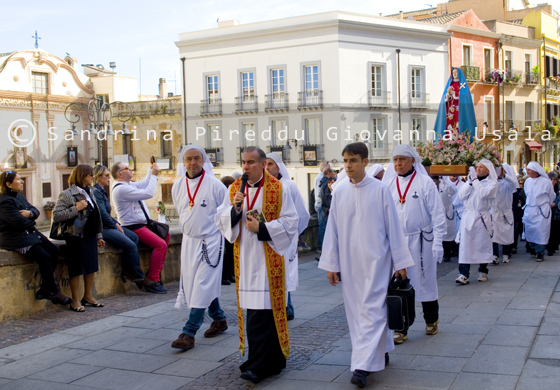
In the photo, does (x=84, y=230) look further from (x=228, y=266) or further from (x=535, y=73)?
(x=535, y=73)

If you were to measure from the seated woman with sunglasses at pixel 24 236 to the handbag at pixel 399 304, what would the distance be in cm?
440

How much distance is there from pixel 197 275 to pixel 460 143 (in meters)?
7.25

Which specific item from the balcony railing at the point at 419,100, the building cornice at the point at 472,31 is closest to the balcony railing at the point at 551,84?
the building cornice at the point at 472,31

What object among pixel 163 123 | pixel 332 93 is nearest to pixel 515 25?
pixel 332 93

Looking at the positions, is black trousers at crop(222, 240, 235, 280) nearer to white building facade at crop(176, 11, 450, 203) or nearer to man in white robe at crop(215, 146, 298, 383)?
man in white robe at crop(215, 146, 298, 383)

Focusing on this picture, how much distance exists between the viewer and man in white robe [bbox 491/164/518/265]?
12156mm

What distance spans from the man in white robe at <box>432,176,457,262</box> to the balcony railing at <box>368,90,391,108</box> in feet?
83.9

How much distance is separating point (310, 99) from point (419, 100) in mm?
6804

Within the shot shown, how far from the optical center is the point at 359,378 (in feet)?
16.7

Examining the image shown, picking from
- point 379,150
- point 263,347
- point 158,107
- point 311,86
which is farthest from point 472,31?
point 263,347

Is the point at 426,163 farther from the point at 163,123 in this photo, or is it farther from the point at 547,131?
the point at 547,131

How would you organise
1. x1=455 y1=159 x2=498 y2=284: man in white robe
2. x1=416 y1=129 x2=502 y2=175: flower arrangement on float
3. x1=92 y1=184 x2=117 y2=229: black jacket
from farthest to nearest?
x1=416 y1=129 x2=502 y2=175: flower arrangement on float
x1=455 y1=159 x2=498 y2=284: man in white robe
x1=92 y1=184 x2=117 y2=229: black jacket

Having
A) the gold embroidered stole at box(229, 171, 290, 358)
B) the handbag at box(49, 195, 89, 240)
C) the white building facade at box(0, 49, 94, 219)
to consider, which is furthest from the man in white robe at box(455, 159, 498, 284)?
the white building facade at box(0, 49, 94, 219)

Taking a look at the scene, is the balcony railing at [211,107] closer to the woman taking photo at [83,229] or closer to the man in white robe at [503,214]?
the man in white robe at [503,214]
